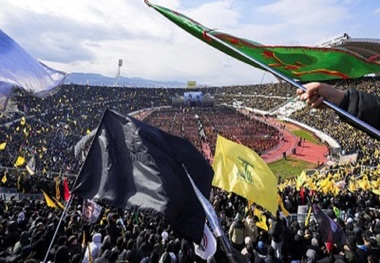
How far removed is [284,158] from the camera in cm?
3466

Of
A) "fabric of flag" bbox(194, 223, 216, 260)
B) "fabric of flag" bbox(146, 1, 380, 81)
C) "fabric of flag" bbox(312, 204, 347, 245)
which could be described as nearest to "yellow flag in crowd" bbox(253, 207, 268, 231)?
"fabric of flag" bbox(312, 204, 347, 245)

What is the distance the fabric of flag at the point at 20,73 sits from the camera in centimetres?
716

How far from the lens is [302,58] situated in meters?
3.51

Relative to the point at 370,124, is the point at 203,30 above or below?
above

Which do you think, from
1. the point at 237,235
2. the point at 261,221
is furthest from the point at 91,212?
the point at 261,221

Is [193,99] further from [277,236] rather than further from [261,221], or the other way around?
[277,236]

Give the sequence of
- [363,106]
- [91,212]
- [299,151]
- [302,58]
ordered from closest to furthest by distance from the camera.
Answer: [363,106]
[302,58]
[91,212]
[299,151]

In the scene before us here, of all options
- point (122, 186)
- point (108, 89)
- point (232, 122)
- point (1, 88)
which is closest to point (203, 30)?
point (122, 186)

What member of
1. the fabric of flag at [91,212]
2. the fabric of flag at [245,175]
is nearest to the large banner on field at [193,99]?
the fabric of flag at [91,212]

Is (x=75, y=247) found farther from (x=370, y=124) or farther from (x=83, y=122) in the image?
Result: (x=83, y=122)

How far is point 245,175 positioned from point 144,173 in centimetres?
375

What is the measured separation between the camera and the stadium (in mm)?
7859

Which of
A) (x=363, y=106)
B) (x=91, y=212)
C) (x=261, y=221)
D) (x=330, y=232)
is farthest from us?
(x=261, y=221)

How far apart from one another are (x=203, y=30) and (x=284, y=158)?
32.3 metres
